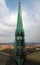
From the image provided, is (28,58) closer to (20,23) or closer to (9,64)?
(9,64)

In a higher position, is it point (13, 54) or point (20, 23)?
point (20, 23)

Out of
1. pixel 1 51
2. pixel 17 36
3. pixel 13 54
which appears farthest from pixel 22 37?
pixel 1 51

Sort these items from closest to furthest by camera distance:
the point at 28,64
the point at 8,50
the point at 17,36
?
the point at 28,64, the point at 17,36, the point at 8,50

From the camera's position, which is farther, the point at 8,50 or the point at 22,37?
the point at 8,50

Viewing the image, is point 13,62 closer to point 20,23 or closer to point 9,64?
point 9,64

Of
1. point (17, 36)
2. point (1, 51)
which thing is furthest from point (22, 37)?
point (1, 51)

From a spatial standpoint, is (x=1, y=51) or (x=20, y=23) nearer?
(x=20, y=23)

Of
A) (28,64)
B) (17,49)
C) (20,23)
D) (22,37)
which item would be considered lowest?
(28,64)

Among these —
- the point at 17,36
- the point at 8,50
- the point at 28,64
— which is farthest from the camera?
the point at 8,50

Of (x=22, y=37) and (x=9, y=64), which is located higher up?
(x=22, y=37)
